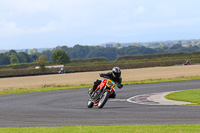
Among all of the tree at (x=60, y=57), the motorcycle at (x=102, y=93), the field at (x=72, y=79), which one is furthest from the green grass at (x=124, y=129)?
the tree at (x=60, y=57)

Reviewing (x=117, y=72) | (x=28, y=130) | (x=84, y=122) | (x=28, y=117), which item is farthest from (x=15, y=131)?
(x=117, y=72)

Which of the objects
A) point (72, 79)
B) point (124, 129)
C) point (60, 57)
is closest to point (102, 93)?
point (124, 129)

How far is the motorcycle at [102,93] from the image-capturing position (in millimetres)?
18375

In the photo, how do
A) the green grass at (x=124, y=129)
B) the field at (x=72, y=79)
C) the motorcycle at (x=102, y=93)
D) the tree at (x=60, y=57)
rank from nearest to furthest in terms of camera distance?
1. the green grass at (x=124, y=129)
2. the motorcycle at (x=102, y=93)
3. the field at (x=72, y=79)
4. the tree at (x=60, y=57)

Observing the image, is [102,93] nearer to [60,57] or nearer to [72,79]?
[72,79]

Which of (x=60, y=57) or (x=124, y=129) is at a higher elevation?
(x=124, y=129)

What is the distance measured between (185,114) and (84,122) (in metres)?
3.79

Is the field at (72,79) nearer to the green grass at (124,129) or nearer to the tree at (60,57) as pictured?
the green grass at (124,129)

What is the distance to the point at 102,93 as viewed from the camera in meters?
19.1

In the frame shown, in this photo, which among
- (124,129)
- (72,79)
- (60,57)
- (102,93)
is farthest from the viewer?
(60,57)

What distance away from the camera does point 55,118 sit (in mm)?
15945

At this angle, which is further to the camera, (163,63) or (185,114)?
(163,63)

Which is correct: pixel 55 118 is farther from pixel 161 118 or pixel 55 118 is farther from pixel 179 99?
pixel 179 99

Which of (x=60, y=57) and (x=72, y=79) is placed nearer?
(x=72, y=79)
